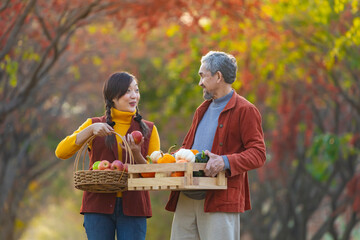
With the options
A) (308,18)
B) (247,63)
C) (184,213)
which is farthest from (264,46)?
(184,213)

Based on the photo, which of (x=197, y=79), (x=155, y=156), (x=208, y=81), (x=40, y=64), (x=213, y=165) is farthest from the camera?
(x=197, y=79)

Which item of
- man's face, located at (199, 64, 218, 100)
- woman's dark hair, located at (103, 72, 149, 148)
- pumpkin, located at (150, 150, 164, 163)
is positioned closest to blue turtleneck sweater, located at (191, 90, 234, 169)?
man's face, located at (199, 64, 218, 100)

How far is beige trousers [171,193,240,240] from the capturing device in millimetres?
6426

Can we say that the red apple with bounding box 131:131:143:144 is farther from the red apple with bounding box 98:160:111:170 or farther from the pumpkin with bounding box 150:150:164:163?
the red apple with bounding box 98:160:111:170

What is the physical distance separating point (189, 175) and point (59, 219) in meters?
63.4

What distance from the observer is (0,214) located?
21641mm

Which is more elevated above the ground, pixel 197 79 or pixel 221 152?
pixel 197 79

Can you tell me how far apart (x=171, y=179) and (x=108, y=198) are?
0.89 metres

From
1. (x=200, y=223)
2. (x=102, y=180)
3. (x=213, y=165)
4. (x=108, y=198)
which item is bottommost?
(x=200, y=223)

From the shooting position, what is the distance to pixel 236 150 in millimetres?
6629

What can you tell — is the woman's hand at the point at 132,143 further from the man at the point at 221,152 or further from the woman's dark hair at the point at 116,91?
the man at the point at 221,152

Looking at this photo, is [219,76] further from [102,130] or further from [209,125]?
[102,130]

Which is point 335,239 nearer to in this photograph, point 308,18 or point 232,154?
point 308,18

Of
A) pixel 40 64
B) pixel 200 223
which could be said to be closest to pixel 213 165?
pixel 200 223
